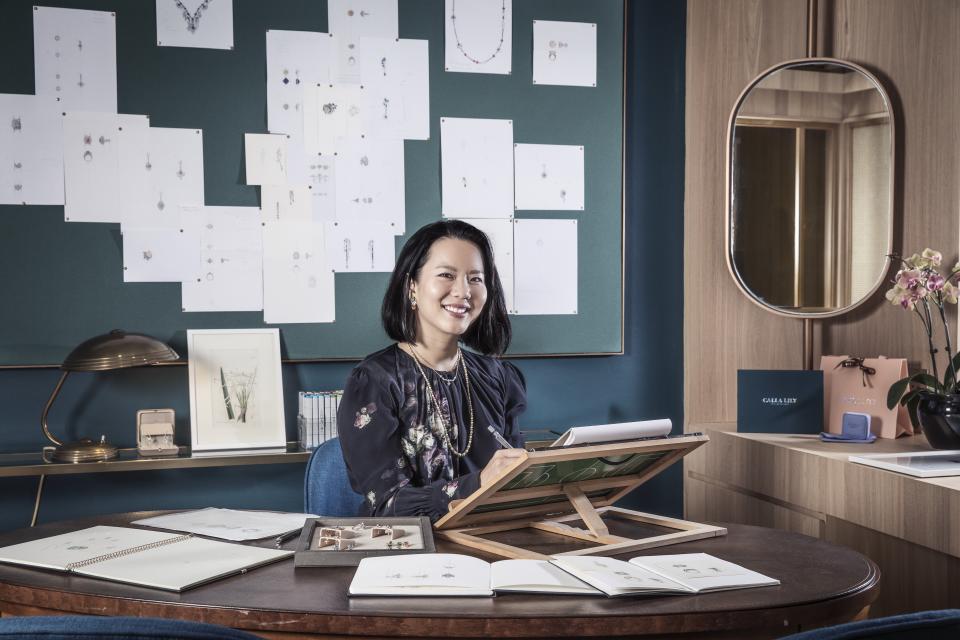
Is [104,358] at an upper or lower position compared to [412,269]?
lower

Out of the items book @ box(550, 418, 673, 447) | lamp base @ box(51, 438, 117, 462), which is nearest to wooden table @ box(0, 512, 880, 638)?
book @ box(550, 418, 673, 447)

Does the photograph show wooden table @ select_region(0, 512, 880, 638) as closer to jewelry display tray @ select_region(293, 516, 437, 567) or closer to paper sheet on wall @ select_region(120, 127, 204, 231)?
jewelry display tray @ select_region(293, 516, 437, 567)

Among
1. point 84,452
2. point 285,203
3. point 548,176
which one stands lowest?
point 84,452

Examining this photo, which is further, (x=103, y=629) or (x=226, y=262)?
(x=226, y=262)

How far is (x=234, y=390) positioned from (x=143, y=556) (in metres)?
1.49

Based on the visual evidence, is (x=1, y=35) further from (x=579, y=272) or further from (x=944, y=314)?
(x=944, y=314)

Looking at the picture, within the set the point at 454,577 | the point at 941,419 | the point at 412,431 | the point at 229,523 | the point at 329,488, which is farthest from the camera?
→ the point at 941,419

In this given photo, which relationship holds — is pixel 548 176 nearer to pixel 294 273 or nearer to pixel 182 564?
pixel 294 273

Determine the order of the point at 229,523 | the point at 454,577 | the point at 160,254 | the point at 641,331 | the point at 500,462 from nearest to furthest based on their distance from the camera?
the point at 454,577 < the point at 500,462 < the point at 229,523 < the point at 160,254 < the point at 641,331

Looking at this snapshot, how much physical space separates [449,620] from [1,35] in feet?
8.47

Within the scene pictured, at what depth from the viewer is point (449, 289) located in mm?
2312

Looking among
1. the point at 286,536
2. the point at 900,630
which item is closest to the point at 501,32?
the point at 286,536

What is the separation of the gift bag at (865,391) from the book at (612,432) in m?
1.41

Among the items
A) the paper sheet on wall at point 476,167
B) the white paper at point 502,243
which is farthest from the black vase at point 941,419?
the paper sheet on wall at point 476,167
